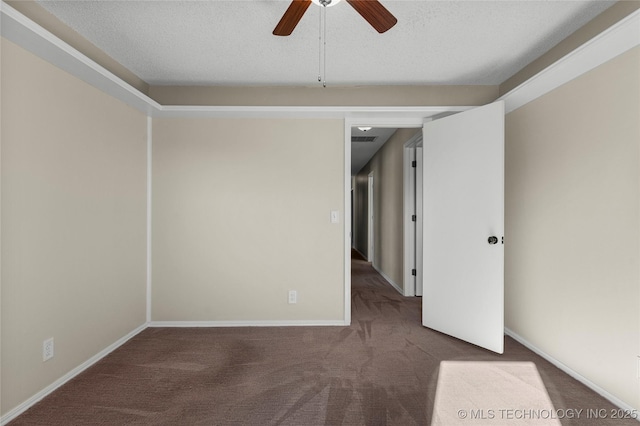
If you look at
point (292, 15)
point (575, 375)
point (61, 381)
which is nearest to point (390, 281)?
point (575, 375)

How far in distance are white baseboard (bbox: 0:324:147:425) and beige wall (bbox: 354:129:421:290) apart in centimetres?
327

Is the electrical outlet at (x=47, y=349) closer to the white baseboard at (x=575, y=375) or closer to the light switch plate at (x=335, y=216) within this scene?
the light switch plate at (x=335, y=216)

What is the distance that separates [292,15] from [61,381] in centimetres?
261

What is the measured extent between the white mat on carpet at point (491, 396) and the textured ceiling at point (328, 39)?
2342 mm

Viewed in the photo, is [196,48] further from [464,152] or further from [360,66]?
[464,152]

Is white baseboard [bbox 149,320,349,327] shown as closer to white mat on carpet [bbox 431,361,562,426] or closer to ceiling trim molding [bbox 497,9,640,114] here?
white mat on carpet [bbox 431,361,562,426]

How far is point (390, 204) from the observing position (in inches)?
195

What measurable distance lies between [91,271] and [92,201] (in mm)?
514

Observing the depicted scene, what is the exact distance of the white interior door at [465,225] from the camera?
2492mm

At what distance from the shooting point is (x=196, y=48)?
2336 mm

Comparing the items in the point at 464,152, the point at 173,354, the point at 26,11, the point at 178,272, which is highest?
the point at 26,11

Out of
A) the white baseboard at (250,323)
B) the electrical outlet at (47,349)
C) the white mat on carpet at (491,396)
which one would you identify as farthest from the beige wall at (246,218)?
the white mat on carpet at (491,396)

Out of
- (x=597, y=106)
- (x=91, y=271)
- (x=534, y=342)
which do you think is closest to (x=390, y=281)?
(x=534, y=342)

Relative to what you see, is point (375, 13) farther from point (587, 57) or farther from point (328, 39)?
point (587, 57)
